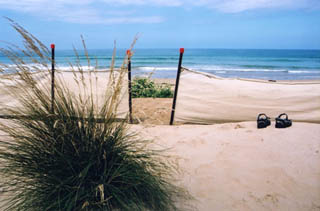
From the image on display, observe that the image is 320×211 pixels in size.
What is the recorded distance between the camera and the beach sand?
196 centimetres

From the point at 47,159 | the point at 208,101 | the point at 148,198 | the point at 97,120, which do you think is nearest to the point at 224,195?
the point at 148,198

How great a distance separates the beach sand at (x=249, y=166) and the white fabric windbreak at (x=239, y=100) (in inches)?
17.5

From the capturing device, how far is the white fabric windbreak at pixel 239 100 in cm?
402

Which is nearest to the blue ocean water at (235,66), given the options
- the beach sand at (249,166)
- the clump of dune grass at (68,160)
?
the beach sand at (249,166)

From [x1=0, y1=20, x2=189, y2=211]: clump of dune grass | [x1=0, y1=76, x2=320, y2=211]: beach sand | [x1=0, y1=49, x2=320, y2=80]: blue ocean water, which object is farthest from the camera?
[x1=0, y1=49, x2=320, y2=80]: blue ocean water

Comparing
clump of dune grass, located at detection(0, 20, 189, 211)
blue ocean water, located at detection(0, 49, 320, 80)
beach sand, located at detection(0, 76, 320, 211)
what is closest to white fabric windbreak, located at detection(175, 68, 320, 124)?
beach sand, located at detection(0, 76, 320, 211)

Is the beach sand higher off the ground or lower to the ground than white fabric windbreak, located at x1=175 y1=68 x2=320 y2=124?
lower

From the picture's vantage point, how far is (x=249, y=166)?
2.47 meters

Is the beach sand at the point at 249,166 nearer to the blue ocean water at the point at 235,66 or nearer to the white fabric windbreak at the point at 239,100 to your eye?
the white fabric windbreak at the point at 239,100

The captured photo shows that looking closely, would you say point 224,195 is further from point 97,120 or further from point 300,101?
point 300,101

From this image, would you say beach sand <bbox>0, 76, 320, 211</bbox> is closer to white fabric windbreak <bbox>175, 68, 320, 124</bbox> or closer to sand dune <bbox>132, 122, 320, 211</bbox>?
sand dune <bbox>132, 122, 320, 211</bbox>

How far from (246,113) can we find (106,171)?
2.87m

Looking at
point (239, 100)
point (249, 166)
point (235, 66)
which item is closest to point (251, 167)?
point (249, 166)

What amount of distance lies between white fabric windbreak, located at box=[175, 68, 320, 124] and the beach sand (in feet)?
1.45
